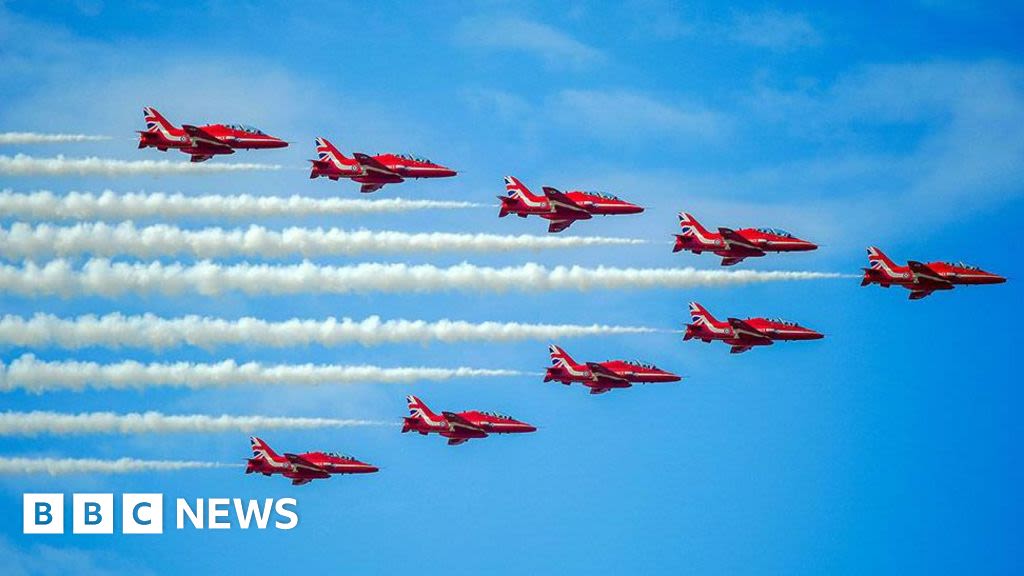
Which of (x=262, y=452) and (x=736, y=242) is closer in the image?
(x=736, y=242)

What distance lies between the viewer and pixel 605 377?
100500 millimetres

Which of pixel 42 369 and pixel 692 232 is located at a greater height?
pixel 692 232

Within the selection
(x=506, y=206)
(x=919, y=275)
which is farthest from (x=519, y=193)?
(x=919, y=275)

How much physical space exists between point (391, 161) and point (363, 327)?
9382 millimetres

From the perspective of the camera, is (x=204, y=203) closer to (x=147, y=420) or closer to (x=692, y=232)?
(x=147, y=420)

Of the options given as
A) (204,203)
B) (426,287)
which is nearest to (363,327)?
(426,287)

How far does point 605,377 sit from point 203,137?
2768cm

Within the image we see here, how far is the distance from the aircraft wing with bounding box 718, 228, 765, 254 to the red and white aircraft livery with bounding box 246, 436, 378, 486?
2865cm

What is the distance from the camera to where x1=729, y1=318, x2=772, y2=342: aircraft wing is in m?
95.5

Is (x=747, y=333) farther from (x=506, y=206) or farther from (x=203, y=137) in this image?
(x=203, y=137)

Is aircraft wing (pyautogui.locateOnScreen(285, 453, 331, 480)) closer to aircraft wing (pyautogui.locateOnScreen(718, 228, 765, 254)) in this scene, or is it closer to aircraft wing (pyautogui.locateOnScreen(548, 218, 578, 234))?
aircraft wing (pyautogui.locateOnScreen(548, 218, 578, 234))

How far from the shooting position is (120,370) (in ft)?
292

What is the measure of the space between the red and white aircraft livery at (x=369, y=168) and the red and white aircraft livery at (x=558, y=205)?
3.70m

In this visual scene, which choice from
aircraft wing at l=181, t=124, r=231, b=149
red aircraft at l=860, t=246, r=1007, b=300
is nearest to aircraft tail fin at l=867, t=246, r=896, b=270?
red aircraft at l=860, t=246, r=1007, b=300
